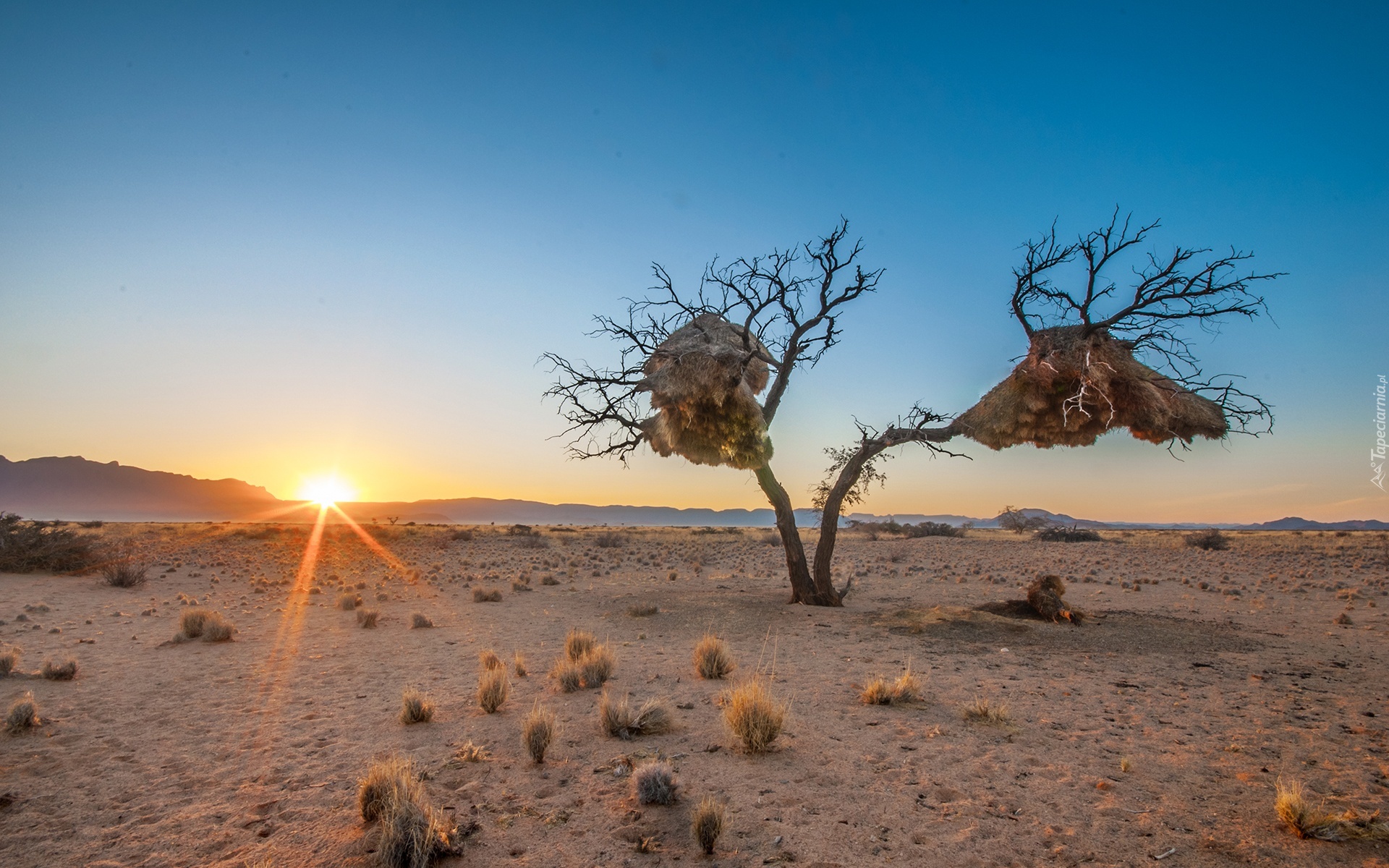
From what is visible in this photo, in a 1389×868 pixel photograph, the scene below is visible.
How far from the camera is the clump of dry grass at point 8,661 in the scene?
30.2 feet

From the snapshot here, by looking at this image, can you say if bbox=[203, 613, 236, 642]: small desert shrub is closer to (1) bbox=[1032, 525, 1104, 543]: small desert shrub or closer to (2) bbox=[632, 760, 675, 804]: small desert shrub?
(2) bbox=[632, 760, 675, 804]: small desert shrub

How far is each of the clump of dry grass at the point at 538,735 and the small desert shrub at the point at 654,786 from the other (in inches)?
50.9

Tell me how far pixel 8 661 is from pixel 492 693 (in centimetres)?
795

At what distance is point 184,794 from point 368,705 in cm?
Result: 272

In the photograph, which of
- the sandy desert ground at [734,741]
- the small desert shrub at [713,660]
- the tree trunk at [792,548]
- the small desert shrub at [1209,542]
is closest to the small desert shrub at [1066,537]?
→ the small desert shrub at [1209,542]

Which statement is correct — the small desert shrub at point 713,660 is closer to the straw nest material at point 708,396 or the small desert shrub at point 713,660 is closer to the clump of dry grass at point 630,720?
the clump of dry grass at point 630,720

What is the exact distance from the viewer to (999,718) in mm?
6832

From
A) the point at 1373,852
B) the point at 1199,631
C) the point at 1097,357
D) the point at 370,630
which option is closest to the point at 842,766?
the point at 1373,852

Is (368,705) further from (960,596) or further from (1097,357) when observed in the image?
(960,596)

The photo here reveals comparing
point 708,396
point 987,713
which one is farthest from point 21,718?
point 708,396

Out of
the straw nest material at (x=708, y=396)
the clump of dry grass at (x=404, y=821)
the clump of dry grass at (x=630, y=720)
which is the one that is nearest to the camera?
the clump of dry grass at (x=404, y=821)

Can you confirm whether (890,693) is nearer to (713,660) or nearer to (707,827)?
(713,660)

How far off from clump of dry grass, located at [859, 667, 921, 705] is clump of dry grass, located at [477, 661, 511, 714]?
445cm

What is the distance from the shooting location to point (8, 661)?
9273 mm
